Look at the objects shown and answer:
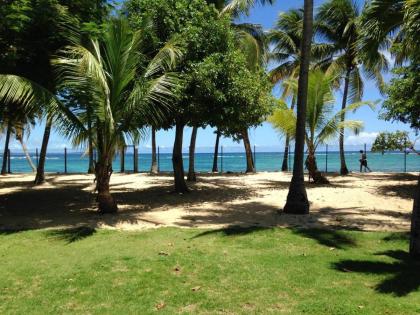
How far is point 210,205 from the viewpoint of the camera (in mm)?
13078

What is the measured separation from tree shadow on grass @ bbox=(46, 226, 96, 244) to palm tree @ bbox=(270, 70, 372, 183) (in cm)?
1005

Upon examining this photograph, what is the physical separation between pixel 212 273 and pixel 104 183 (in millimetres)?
5729

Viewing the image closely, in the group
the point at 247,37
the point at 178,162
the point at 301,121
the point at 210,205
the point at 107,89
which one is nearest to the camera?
the point at 107,89

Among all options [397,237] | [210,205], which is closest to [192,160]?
[210,205]

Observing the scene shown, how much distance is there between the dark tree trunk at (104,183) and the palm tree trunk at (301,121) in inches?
177

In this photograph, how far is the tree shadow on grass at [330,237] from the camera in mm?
7966

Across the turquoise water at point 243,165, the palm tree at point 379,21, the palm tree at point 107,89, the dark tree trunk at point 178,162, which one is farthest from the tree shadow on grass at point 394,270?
the turquoise water at point 243,165

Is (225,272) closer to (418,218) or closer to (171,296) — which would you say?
(171,296)

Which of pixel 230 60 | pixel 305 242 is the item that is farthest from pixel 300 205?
pixel 230 60

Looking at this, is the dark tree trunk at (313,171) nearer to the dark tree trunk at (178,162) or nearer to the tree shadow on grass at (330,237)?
the dark tree trunk at (178,162)

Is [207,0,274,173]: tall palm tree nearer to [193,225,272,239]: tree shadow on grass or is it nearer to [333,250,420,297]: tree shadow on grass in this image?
[193,225,272,239]: tree shadow on grass

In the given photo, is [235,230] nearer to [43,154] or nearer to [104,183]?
[104,183]

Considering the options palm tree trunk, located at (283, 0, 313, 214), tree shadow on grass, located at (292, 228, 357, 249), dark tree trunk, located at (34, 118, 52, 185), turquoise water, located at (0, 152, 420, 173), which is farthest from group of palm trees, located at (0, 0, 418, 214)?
turquoise water, located at (0, 152, 420, 173)

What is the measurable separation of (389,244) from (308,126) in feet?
33.9
